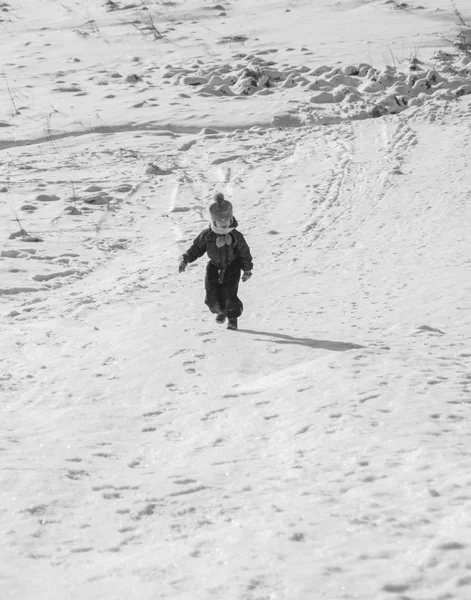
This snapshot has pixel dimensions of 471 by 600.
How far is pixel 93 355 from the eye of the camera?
202 inches

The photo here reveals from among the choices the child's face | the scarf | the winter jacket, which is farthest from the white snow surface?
the child's face

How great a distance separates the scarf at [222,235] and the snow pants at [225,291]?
0.68 ft

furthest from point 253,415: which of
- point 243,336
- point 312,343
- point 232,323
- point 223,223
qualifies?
point 223,223

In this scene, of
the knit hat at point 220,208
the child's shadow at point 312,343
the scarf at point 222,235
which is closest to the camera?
the child's shadow at point 312,343

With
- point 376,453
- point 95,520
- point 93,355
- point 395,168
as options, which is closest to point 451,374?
point 376,453

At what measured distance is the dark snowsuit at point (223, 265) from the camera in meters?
5.66

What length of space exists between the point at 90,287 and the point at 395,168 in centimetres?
535

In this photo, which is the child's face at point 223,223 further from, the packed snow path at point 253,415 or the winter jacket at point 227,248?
the packed snow path at point 253,415

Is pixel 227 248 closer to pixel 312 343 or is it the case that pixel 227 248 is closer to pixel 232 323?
pixel 232 323

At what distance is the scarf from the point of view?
557cm

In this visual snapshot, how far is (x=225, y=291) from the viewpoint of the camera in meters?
5.79

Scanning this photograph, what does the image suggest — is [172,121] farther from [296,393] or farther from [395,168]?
[296,393]

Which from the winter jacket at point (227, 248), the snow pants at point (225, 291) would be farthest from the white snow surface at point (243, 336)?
the winter jacket at point (227, 248)

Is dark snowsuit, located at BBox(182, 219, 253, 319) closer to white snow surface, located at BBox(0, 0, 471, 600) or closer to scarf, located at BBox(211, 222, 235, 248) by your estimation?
scarf, located at BBox(211, 222, 235, 248)
